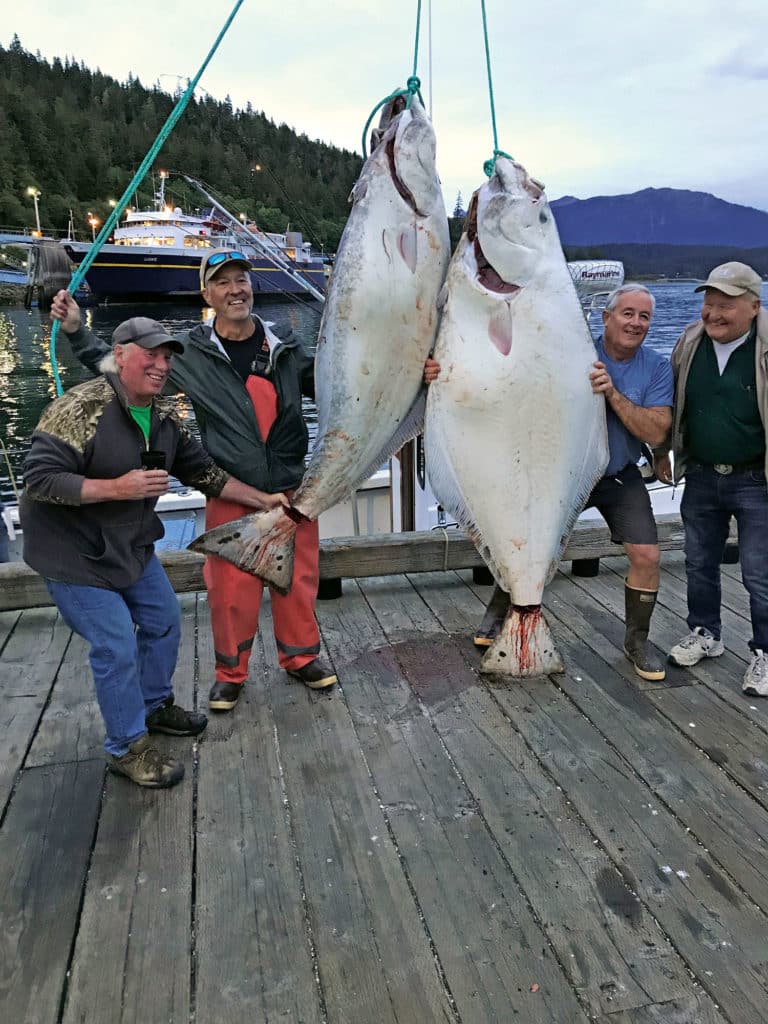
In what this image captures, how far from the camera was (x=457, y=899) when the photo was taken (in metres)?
2.08

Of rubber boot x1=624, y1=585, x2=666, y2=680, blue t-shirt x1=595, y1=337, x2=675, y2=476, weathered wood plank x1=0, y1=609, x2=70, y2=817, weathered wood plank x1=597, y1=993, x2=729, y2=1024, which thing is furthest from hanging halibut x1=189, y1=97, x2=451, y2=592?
weathered wood plank x1=597, y1=993, x2=729, y2=1024

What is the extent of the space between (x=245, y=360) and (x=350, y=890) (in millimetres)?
2127

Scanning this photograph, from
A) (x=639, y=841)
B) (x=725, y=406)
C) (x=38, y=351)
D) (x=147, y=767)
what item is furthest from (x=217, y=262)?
(x=38, y=351)

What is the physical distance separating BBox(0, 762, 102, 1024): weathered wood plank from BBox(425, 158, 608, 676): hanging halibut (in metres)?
1.75

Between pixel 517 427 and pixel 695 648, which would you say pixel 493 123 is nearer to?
pixel 517 427

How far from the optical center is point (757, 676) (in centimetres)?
323

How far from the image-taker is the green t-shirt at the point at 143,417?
2.51 metres

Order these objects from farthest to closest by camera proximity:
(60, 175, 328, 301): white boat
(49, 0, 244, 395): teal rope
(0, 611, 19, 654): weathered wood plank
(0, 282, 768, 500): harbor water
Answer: (60, 175, 328, 301): white boat → (0, 282, 768, 500): harbor water → (0, 611, 19, 654): weathered wood plank → (49, 0, 244, 395): teal rope

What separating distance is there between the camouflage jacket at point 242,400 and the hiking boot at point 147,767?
3.88ft

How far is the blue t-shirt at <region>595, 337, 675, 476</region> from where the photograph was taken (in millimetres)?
3141

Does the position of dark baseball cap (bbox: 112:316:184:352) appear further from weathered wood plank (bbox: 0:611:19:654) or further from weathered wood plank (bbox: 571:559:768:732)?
weathered wood plank (bbox: 571:559:768:732)

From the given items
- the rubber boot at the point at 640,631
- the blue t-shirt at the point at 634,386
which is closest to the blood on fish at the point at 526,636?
the rubber boot at the point at 640,631

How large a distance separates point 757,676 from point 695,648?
323 millimetres

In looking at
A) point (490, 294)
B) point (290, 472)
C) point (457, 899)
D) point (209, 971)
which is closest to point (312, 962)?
→ point (209, 971)
